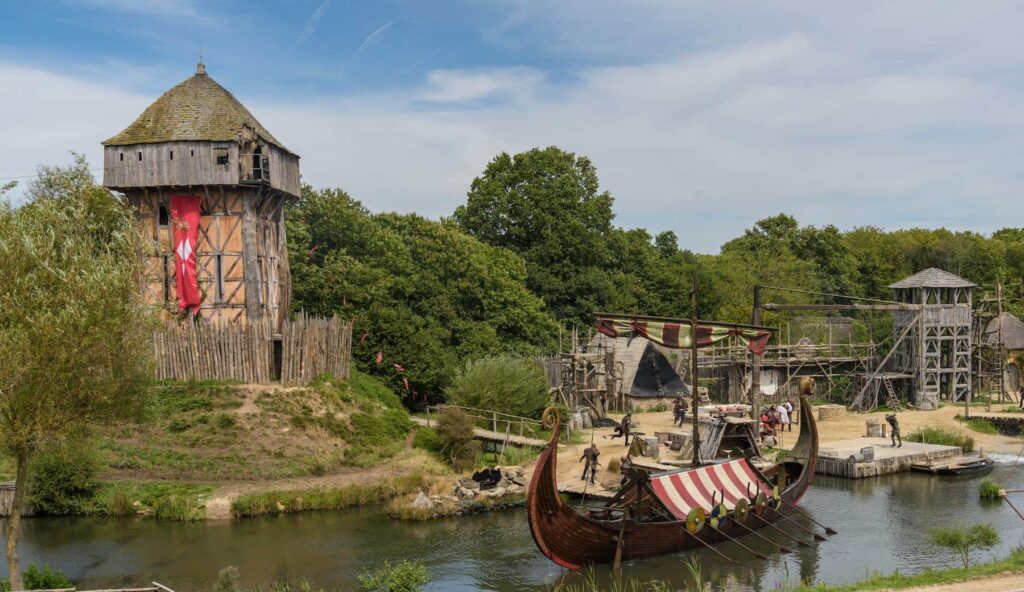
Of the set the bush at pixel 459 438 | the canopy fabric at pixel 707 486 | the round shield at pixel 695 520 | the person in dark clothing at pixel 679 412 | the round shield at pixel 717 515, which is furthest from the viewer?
the person in dark clothing at pixel 679 412

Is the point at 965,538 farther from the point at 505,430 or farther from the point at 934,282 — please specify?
the point at 934,282

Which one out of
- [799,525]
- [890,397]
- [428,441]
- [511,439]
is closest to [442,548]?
[511,439]

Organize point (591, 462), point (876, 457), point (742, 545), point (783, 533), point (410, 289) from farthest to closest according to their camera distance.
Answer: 1. point (410, 289)
2. point (876, 457)
3. point (591, 462)
4. point (783, 533)
5. point (742, 545)

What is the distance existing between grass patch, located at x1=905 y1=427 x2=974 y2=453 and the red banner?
26.7 m

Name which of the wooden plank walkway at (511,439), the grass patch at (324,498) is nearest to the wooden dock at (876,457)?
the wooden plank walkway at (511,439)

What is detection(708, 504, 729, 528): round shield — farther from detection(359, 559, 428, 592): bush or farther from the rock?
the rock

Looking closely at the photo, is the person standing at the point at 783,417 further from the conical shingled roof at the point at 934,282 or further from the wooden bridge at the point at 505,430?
the conical shingled roof at the point at 934,282

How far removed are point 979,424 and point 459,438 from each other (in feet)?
72.9

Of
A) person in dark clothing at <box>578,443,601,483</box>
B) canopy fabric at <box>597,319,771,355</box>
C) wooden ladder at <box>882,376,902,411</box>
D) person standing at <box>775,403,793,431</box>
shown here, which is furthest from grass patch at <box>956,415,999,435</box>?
person in dark clothing at <box>578,443,601,483</box>

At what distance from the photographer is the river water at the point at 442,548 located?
19141mm

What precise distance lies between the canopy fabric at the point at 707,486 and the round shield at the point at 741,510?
0.60ft

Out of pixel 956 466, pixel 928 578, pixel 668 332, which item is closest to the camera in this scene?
pixel 928 578

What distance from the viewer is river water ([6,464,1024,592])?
19141 mm

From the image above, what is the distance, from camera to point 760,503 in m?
21.7
